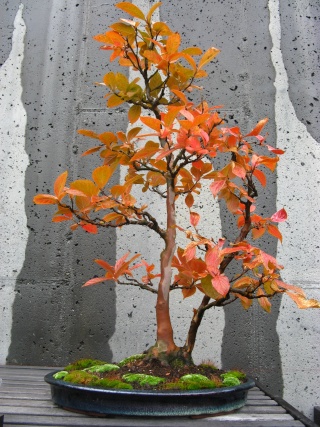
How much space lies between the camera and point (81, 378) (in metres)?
0.89

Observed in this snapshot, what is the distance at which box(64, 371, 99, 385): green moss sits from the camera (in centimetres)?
88

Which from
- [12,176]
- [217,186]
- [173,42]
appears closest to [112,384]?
[217,186]

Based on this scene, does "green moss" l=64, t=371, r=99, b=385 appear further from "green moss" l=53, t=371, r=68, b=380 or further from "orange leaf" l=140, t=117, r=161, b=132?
"orange leaf" l=140, t=117, r=161, b=132

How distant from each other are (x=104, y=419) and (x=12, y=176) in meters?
0.98

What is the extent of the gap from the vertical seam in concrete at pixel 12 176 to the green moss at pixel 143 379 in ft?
2.40

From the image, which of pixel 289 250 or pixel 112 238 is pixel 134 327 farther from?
pixel 289 250

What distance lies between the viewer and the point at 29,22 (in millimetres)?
1732

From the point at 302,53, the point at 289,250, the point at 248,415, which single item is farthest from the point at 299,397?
the point at 302,53

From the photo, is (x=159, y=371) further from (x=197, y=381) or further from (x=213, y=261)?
(x=213, y=261)

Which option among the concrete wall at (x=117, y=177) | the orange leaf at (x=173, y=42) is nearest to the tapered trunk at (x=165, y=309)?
the orange leaf at (x=173, y=42)

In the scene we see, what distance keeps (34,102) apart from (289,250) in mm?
984

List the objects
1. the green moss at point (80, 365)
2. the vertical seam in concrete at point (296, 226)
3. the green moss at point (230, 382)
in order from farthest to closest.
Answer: the vertical seam in concrete at point (296, 226) → the green moss at point (80, 365) → the green moss at point (230, 382)

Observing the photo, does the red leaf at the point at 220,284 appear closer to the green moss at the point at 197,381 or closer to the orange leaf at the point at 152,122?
the green moss at the point at 197,381

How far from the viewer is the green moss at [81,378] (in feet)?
2.89
